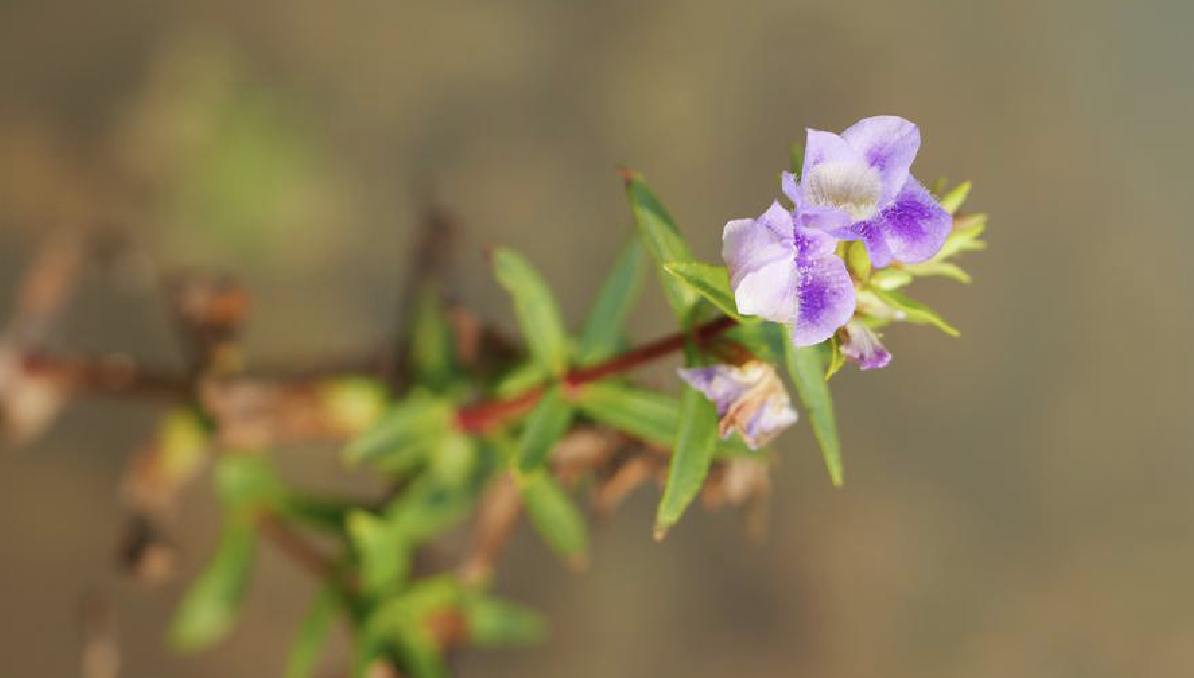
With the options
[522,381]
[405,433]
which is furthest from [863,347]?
[405,433]

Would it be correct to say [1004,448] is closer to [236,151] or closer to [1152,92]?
[1152,92]

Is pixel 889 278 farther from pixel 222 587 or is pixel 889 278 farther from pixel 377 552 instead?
A: pixel 222 587

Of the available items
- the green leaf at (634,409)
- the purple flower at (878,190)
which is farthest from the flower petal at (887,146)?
the green leaf at (634,409)

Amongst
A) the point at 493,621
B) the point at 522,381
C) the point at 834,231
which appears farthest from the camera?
the point at 493,621

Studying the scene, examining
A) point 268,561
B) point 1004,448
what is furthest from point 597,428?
point 1004,448

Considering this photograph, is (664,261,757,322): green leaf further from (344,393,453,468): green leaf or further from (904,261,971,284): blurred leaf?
(344,393,453,468): green leaf

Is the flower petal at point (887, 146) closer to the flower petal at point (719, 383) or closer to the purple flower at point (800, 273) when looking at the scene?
the purple flower at point (800, 273)
